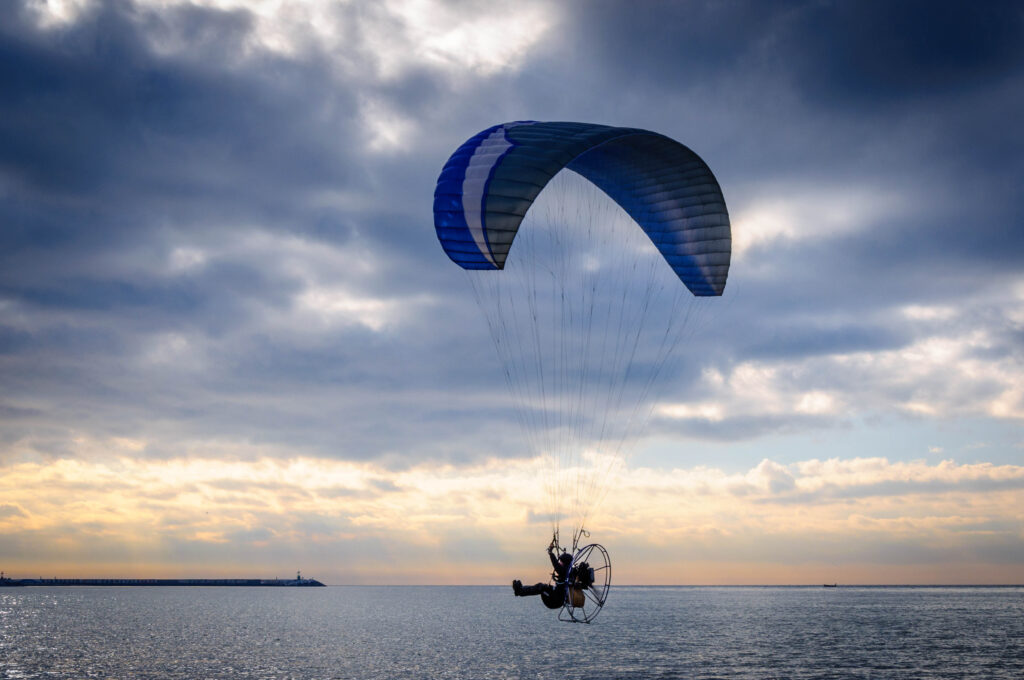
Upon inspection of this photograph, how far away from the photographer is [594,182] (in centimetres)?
2684

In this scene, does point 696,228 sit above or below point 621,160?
below

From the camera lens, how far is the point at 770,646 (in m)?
61.0

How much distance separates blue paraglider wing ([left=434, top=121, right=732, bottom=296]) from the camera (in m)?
21.3

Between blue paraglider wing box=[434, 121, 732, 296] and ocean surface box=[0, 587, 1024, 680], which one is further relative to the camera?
ocean surface box=[0, 587, 1024, 680]

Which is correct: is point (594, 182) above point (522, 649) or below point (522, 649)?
above

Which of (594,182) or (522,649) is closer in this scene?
(594,182)

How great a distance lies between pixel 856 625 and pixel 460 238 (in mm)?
78757

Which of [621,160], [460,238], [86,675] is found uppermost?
[621,160]

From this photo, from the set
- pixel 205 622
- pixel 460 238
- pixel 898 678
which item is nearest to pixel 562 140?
pixel 460 238

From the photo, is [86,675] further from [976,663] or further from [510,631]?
[976,663]

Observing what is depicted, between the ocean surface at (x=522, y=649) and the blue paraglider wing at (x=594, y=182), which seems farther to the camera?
the ocean surface at (x=522, y=649)

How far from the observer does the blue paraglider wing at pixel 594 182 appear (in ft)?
69.8

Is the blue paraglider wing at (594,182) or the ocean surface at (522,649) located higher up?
the blue paraglider wing at (594,182)

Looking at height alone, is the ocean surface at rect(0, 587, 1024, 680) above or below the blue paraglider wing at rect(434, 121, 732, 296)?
below
